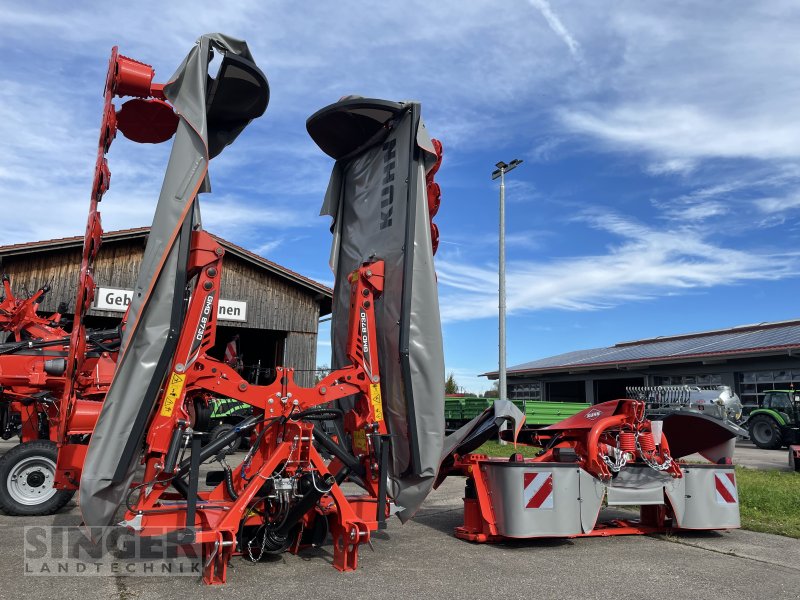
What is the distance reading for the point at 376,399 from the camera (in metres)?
5.03

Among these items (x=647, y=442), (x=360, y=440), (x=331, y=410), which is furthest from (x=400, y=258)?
(x=647, y=442)

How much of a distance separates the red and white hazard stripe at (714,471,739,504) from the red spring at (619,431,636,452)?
2.91 feet

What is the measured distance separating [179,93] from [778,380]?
2531 cm

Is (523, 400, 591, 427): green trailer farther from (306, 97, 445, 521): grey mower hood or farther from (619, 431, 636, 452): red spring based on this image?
(306, 97, 445, 521): grey mower hood

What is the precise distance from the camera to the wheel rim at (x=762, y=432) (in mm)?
19359

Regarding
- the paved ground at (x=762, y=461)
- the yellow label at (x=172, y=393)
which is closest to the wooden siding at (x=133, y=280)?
the paved ground at (x=762, y=461)

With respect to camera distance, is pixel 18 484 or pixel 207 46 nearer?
pixel 207 46

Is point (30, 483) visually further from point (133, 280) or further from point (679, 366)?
point (679, 366)

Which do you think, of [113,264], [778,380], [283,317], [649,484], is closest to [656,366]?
[778,380]

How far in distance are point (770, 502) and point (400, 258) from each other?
5.93m

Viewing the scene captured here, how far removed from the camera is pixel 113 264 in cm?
1677

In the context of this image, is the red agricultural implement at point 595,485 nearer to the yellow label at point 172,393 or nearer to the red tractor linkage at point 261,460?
the red tractor linkage at point 261,460

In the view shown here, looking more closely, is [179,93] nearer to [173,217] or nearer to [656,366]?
[173,217]

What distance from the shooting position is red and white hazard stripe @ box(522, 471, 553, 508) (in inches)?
→ 210
